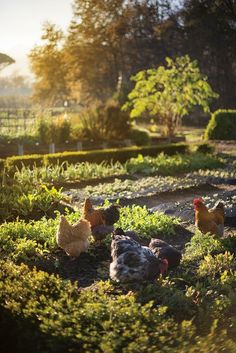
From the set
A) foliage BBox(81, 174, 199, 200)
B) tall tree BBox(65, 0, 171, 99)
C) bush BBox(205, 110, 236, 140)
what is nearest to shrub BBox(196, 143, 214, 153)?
bush BBox(205, 110, 236, 140)

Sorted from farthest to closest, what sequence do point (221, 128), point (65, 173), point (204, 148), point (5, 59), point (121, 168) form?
point (221, 128) < point (5, 59) < point (204, 148) < point (121, 168) < point (65, 173)

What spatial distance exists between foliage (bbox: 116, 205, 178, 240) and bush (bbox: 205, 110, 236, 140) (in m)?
14.9

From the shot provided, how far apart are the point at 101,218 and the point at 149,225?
0.94 metres

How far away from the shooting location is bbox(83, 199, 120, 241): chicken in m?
7.35

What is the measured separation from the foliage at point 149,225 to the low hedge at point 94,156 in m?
5.58

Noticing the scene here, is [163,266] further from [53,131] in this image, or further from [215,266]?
[53,131]

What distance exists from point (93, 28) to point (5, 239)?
39.2 metres

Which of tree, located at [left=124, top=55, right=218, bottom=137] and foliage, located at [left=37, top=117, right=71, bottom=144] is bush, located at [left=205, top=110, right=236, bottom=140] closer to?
tree, located at [left=124, top=55, right=218, bottom=137]

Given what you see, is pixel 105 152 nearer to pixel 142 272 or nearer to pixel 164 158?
pixel 164 158

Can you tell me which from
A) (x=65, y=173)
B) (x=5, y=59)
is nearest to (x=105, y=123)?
(x=5, y=59)

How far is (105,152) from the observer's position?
1595 centimetres

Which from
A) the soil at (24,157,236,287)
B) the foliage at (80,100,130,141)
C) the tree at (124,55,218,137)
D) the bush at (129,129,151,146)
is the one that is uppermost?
the tree at (124,55,218,137)

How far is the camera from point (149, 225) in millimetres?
8141

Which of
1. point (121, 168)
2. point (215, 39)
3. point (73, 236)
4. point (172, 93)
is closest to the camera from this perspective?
point (73, 236)
